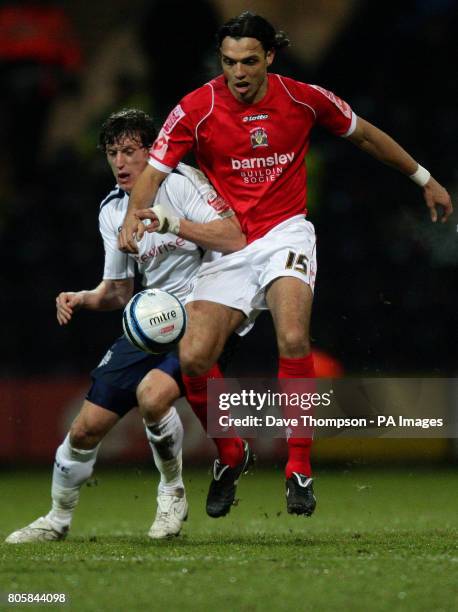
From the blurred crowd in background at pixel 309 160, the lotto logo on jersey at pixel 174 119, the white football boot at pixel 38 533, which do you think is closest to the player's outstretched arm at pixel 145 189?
the lotto logo on jersey at pixel 174 119

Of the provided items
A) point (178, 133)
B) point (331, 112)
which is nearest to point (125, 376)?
point (178, 133)

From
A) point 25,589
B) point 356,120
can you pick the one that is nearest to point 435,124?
point 356,120

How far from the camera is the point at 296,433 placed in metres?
5.68

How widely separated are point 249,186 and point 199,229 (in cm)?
33

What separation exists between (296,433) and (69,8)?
8.46 metres

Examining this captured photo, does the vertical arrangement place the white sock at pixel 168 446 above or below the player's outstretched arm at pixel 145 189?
below

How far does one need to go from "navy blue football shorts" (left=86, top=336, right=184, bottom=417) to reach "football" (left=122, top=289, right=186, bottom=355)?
11.0 inches

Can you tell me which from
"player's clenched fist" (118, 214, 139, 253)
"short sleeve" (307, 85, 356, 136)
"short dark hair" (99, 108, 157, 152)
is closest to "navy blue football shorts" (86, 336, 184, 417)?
"player's clenched fist" (118, 214, 139, 253)

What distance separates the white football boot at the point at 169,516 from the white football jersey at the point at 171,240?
0.94 meters

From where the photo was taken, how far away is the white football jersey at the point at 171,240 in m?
6.04

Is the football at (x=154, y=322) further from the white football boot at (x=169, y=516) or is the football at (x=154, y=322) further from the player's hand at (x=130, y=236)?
the white football boot at (x=169, y=516)

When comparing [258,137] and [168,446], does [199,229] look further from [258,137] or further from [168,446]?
[168,446]

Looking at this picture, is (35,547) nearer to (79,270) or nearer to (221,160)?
(221,160)

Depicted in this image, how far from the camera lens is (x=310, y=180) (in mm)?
10617
